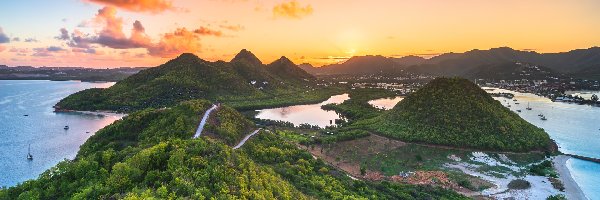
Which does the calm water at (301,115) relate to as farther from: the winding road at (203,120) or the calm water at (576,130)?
the calm water at (576,130)

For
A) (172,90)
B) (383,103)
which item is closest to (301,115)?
(383,103)

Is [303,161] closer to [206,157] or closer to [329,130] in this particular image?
[206,157]

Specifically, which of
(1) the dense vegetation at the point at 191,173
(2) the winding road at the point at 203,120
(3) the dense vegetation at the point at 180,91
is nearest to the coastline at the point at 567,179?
(1) the dense vegetation at the point at 191,173

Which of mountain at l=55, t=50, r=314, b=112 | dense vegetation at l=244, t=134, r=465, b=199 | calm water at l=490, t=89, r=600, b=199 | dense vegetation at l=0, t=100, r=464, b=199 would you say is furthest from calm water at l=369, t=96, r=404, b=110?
dense vegetation at l=0, t=100, r=464, b=199

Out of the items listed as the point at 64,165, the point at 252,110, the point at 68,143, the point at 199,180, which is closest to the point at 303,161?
the point at 199,180

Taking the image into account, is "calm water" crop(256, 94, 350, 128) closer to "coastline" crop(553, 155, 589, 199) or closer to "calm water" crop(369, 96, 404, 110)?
"calm water" crop(369, 96, 404, 110)

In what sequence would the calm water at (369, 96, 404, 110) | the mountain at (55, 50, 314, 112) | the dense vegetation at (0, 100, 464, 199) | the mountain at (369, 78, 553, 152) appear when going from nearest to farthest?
the dense vegetation at (0, 100, 464, 199)
the mountain at (369, 78, 553, 152)
the mountain at (55, 50, 314, 112)
the calm water at (369, 96, 404, 110)
